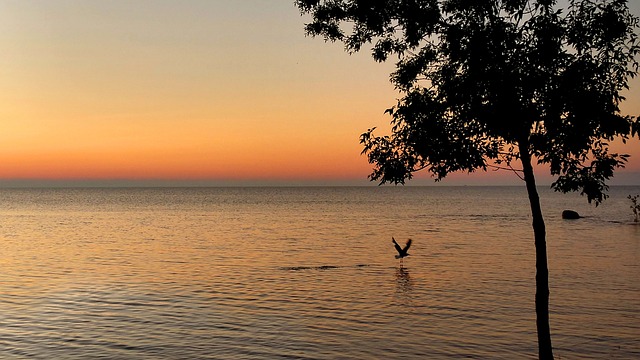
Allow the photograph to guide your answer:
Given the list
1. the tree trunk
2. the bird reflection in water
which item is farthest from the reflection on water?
the tree trunk

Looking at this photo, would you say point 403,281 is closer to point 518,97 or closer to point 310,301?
point 310,301

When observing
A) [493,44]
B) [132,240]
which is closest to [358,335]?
[493,44]

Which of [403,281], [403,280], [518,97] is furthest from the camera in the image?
[403,280]

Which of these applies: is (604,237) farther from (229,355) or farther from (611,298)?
(229,355)

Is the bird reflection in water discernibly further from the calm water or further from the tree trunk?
the tree trunk

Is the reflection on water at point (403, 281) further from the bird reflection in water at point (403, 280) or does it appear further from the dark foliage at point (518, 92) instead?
the dark foliage at point (518, 92)

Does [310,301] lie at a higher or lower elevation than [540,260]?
lower

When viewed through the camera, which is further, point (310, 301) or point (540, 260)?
point (310, 301)

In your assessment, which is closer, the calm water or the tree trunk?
the tree trunk

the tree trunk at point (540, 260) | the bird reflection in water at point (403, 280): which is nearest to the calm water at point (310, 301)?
the bird reflection in water at point (403, 280)

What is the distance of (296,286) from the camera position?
40125 mm

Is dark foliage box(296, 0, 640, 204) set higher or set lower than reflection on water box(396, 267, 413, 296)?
higher

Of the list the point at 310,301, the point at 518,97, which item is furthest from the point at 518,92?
the point at 310,301

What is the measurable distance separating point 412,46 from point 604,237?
65.2 metres
